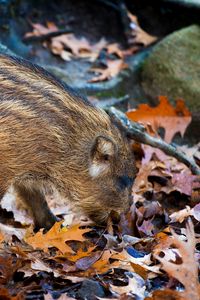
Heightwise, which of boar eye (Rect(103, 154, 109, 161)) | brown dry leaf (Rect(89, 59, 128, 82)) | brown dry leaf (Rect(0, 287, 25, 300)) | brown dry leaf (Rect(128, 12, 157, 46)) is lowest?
brown dry leaf (Rect(89, 59, 128, 82))

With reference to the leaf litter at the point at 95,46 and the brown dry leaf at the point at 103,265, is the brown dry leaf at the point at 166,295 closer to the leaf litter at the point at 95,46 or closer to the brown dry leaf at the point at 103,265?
the brown dry leaf at the point at 103,265

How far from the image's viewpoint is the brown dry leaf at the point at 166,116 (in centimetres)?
732

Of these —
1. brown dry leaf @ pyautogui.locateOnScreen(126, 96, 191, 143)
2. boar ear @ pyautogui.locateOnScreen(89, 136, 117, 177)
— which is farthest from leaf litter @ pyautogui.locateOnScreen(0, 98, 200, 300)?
brown dry leaf @ pyautogui.locateOnScreen(126, 96, 191, 143)

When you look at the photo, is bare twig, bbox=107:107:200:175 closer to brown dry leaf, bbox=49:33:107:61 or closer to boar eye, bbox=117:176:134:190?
boar eye, bbox=117:176:134:190

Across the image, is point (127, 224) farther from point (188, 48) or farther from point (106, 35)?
point (106, 35)

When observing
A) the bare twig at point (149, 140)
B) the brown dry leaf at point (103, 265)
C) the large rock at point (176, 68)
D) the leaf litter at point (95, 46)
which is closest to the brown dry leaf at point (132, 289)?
the brown dry leaf at point (103, 265)

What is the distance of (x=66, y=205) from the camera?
6219mm

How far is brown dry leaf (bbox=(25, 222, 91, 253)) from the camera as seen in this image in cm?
491

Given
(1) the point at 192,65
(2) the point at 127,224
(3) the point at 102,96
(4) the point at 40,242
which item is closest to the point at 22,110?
(4) the point at 40,242

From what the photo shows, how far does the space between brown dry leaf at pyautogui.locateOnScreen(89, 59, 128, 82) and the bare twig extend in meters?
2.08

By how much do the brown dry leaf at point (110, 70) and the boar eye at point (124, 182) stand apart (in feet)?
9.77

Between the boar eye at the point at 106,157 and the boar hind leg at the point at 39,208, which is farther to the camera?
the boar hind leg at the point at 39,208

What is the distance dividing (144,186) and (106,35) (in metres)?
3.93

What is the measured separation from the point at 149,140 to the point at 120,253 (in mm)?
1927
